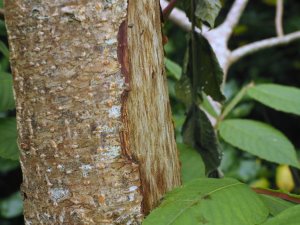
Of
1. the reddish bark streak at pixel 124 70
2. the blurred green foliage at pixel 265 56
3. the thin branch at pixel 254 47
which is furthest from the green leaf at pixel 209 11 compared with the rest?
the blurred green foliage at pixel 265 56

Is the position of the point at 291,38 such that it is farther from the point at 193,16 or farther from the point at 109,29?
the point at 109,29

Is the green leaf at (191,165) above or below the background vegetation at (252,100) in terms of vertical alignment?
above

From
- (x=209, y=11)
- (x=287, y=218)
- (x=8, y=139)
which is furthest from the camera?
(x=8, y=139)

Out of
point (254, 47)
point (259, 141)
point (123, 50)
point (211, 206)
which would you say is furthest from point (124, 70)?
point (254, 47)

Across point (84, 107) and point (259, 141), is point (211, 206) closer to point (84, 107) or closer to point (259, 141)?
point (84, 107)

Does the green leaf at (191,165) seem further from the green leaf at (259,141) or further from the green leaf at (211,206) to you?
the green leaf at (211,206)

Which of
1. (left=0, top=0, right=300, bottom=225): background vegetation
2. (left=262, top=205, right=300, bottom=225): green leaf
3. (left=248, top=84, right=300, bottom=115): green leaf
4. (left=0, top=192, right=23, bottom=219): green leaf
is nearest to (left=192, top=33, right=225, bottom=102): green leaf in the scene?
(left=248, top=84, right=300, bottom=115): green leaf
